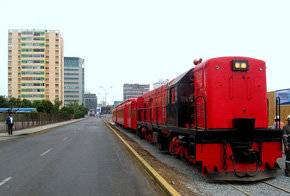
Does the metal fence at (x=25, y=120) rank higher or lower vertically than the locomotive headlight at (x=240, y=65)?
lower

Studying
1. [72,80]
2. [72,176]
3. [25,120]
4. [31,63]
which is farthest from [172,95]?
[72,80]

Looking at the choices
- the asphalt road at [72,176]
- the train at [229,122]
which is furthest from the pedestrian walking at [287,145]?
the asphalt road at [72,176]

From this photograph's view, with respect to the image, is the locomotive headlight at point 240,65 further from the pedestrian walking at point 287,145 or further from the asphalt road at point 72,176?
the asphalt road at point 72,176

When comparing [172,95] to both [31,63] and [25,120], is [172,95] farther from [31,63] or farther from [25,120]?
[31,63]

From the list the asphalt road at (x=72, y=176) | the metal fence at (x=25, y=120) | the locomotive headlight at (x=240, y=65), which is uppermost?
the locomotive headlight at (x=240, y=65)

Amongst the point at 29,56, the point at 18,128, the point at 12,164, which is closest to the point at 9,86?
the point at 29,56

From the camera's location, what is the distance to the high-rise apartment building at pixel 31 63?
115438mm

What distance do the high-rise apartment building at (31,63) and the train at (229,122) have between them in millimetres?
118440

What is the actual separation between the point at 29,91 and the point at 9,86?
9.78m

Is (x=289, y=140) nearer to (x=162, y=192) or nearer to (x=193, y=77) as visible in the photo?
(x=193, y=77)

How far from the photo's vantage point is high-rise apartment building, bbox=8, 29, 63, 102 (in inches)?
4545

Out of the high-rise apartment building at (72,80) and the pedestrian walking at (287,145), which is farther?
the high-rise apartment building at (72,80)

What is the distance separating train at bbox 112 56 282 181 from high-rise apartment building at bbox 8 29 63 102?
389ft

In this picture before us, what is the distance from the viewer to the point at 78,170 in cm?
821
